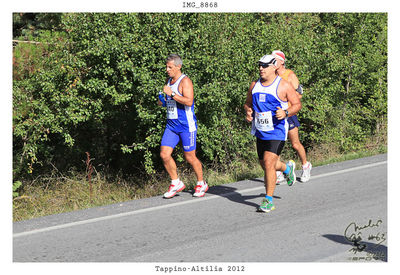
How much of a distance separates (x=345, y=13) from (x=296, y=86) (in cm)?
494

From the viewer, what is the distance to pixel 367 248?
5168mm

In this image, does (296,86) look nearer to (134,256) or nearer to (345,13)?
(134,256)

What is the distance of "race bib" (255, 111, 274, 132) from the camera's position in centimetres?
655

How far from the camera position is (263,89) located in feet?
21.4

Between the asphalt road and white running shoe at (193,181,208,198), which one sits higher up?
white running shoe at (193,181,208,198)

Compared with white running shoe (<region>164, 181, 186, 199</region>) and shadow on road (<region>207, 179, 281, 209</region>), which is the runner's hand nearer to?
shadow on road (<region>207, 179, 281, 209</region>)

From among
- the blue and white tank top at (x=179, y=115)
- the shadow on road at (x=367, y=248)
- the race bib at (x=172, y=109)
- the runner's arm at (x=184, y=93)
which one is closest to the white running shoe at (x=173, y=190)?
the blue and white tank top at (x=179, y=115)

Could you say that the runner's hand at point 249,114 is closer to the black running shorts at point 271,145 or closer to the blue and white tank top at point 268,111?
the blue and white tank top at point 268,111

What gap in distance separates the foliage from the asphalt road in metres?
2.72

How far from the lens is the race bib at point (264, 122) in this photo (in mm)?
6551

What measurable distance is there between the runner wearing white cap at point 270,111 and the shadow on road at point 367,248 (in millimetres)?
1262

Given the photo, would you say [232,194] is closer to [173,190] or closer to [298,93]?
[173,190]

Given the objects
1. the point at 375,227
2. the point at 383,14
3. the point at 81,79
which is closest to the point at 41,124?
the point at 81,79

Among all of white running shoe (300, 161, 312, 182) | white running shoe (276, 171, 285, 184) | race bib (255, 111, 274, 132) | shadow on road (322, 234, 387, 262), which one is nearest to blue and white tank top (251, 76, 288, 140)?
race bib (255, 111, 274, 132)
